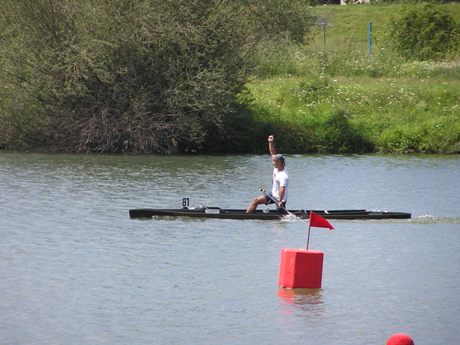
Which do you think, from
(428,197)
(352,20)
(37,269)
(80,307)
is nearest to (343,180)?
(428,197)

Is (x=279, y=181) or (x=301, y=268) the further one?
(x=279, y=181)

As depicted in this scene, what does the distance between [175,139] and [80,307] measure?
828 inches

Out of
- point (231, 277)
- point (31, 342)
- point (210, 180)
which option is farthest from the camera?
point (210, 180)

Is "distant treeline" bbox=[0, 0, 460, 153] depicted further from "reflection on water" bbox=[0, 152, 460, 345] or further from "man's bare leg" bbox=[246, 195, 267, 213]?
"man's bare leg" bbox=[246, 195, 267, 213]

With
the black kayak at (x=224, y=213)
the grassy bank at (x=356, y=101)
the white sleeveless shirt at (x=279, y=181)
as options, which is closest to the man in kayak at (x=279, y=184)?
the white sleeveless shirt at (x=279, y=181)

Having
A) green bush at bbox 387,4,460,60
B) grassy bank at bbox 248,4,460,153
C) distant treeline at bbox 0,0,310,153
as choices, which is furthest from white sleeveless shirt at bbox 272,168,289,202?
green bush at bbox 387,4,460,60

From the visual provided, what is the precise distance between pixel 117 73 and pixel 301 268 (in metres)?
20.8

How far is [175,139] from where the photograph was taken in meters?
36.3

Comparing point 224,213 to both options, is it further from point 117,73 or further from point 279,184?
point 117,73

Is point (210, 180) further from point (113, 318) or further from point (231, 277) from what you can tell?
point (113, 318)

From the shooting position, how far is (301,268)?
54.1 feet

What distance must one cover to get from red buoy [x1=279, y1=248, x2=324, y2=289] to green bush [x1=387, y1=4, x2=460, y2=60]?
123ft

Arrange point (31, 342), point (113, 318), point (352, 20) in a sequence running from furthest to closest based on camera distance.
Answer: point (352, 20), point (113, 318), point (31, 342)

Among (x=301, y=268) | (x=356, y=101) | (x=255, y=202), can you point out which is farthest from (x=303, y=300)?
(x=356, y=101)
